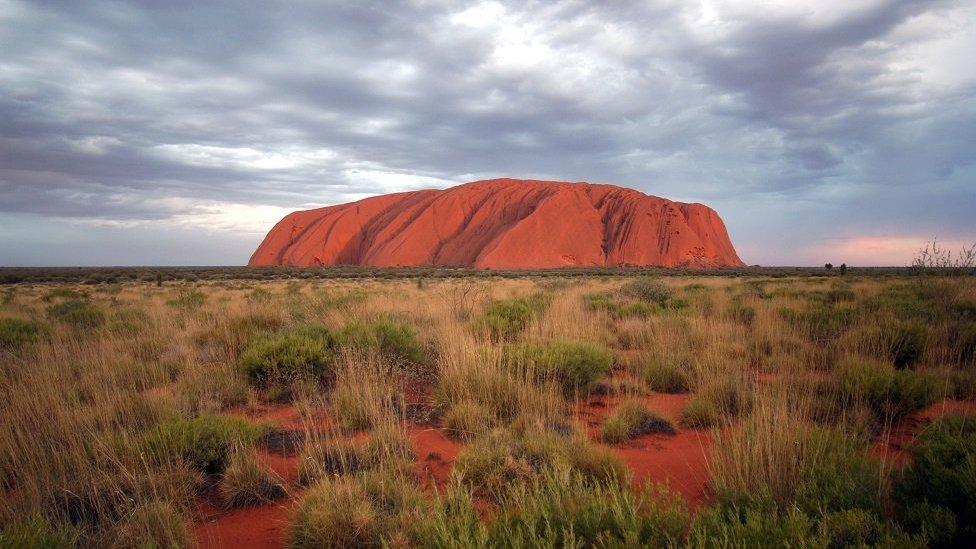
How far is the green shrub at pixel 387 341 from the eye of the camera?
242 inches

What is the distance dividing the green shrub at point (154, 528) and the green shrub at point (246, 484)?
21.5 inches

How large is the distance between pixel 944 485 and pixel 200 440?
15.1 ft

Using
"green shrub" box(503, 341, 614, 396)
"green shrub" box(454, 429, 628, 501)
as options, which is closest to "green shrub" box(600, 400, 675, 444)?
"green shrub" box(454, 429, 628, 501)

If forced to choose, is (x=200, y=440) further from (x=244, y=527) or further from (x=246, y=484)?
(x=244, y=527)

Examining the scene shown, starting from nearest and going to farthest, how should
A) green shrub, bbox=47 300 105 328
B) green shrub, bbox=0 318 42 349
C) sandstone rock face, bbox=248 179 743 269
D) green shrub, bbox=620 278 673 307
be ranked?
green shrub, bbox=0 318 42 349
green shrub, bbox=47 300 105 328
green shrub, bbox=620 278 673 307
sandstone rock face, bbox=248 179 743 269

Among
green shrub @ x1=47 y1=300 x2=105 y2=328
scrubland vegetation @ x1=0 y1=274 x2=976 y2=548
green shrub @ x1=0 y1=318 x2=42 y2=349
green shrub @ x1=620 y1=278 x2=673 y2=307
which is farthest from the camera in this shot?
green shrub @ x1=620 y1=278 x2=673 y2=307

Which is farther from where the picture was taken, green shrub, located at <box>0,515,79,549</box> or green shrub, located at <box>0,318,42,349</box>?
green shrub, located at <box>0,318,42,349</box>

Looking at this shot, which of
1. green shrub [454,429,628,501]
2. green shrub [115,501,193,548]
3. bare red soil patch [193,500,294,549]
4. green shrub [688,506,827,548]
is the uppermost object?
green shrub [688,506,827,548]

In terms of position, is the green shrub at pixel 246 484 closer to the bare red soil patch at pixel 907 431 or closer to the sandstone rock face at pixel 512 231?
the bare red soil patch at pixel 907 431

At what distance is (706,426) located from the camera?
4418mm

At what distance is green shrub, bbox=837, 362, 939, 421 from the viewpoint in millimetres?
4367

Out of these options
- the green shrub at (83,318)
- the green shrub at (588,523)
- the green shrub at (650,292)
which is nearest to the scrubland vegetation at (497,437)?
the green shrub at (588,523)

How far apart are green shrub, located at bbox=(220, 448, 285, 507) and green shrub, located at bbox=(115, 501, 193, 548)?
21.5 inches

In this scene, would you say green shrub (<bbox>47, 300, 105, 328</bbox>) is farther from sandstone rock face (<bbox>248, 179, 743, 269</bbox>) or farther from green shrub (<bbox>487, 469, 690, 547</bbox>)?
sandstone rock face (<bbox>248, 179, 743, 269</bbox>)
